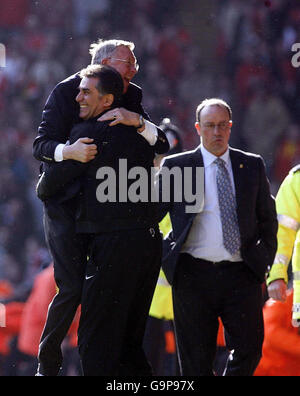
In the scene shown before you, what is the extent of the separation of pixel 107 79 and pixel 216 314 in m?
1.66

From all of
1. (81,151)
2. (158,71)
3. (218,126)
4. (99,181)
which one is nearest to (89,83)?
(81,151)

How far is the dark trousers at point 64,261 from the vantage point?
5484mm

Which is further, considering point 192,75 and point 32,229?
point 192,75

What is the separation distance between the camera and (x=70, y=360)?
29.1ft

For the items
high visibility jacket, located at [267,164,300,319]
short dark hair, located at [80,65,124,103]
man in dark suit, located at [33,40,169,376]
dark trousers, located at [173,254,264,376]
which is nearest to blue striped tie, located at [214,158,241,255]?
dark trousers, located at [173,254,264,376]

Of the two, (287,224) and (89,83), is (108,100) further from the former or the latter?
(287,224)

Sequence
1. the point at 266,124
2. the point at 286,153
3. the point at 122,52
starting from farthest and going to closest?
the point at 266,124, the point at 286,153, the point at 122,52

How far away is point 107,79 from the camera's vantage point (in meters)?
5.46

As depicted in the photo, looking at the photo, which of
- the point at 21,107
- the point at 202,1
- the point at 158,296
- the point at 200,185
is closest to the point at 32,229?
the point at 21,107

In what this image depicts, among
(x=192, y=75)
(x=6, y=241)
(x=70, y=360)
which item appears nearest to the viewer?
(x=70, y=360)

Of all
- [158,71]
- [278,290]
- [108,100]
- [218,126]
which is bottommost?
[278,290]

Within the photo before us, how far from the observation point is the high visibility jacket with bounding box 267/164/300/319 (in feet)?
21.6
